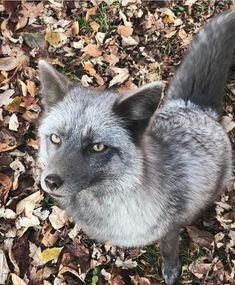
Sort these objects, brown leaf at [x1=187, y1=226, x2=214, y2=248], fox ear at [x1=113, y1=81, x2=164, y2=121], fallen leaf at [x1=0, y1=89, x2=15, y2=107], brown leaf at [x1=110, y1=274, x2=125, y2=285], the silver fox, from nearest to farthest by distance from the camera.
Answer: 1. fox ear at [x1=113, y1=81, x2=164, y2=121]
2. the silver fox
3. brown leaf at [x1=110, y1=274, x2=125, y2=285]
4. brown leaf at [x1=187, y1=226, x2=214, y2=248]
5. fallen leaf at [x1=0, y1=89, x2=15, y2=107]

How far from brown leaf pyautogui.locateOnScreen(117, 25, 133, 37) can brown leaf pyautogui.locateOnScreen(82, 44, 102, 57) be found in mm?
348

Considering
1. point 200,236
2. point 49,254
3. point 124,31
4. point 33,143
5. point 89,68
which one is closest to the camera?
point 49,254

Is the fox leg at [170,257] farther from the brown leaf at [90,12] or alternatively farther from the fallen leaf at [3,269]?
the brown leaf at [90,12]

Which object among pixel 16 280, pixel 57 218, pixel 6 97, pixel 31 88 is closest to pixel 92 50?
pixel 31 88

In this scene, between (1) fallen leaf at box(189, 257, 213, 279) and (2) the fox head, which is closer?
(2) the fox head

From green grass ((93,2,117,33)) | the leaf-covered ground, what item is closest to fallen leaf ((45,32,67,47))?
the leaf-covered ground

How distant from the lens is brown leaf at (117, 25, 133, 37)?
548cm

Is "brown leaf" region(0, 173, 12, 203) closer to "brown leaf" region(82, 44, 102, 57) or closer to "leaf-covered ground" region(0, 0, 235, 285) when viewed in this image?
"leaf-covered ground" region(0, 0, 235, 285)

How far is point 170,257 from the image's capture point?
156 inches

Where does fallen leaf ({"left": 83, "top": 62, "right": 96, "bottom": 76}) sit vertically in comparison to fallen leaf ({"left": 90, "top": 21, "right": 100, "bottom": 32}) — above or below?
below

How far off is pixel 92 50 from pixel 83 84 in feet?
1.75

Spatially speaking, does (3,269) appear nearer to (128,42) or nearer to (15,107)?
(15,107)

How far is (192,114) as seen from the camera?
4.11 meters

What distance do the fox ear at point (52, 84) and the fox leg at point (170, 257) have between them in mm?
1424
